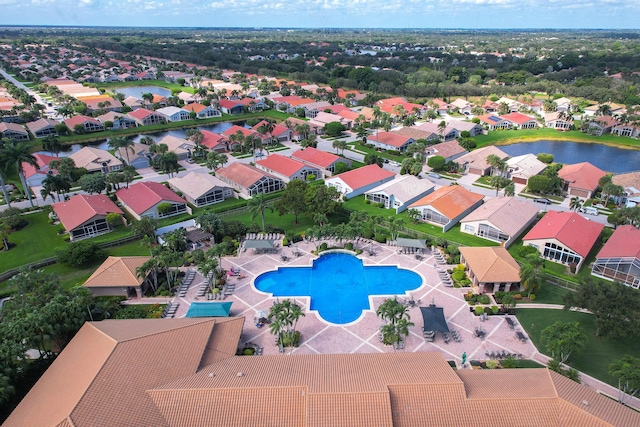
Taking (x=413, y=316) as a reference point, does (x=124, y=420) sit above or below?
above

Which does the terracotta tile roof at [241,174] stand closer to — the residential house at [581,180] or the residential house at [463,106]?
the residential house at [581,180]

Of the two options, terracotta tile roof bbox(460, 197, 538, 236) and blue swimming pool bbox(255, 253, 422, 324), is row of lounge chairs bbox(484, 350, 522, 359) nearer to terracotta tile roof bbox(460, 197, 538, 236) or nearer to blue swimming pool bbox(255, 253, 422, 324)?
blue swimming pool bbox(255, 253, 422, 324)

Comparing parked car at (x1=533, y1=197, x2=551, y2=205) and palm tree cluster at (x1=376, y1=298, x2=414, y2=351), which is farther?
parked car at (x1=533, y1=197, x2=551, y2=205)

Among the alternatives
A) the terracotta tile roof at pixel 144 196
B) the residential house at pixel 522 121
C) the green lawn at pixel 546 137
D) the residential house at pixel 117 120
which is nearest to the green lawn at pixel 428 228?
the terracotta tile roof at pixel 144 196

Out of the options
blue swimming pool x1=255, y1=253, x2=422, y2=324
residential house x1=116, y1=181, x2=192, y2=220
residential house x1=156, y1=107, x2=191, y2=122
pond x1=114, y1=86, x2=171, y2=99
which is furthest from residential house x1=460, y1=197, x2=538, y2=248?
pond x1=114, y1=86, x2=171, y2=99

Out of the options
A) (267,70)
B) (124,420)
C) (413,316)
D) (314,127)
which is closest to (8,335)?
(124,420)

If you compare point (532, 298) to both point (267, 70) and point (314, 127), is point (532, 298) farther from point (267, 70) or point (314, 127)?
point (267, 70)
